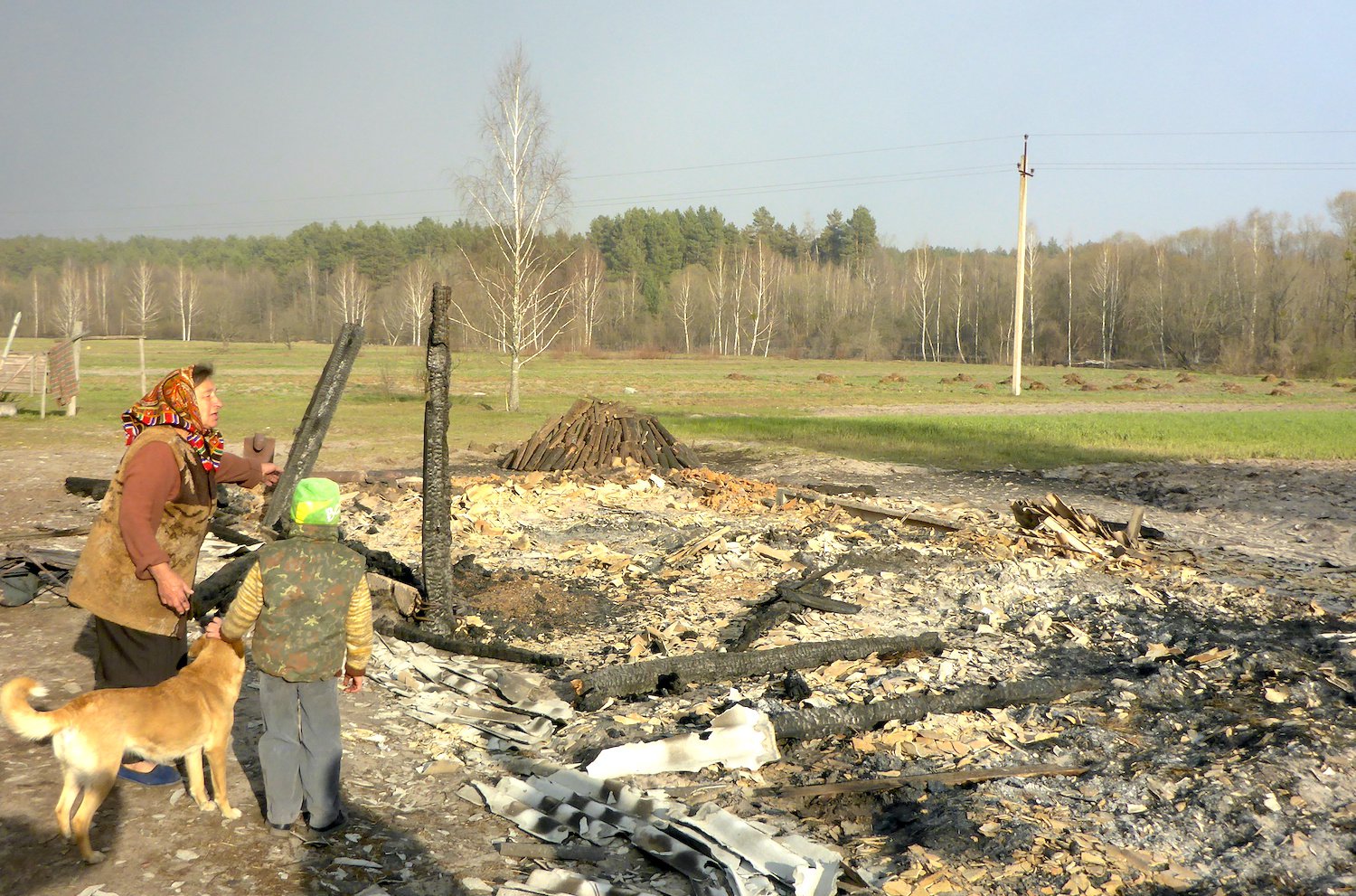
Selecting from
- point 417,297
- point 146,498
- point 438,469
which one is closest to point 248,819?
point 146,498

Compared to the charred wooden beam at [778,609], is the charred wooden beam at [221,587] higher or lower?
higher

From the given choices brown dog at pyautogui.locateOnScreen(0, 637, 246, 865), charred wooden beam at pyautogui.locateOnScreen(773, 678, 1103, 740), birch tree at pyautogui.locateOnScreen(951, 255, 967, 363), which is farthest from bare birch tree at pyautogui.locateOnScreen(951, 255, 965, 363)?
brown dog at pyautogui.locateOnScreen(0, 637, 246, 865)

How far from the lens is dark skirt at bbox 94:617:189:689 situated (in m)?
4.45

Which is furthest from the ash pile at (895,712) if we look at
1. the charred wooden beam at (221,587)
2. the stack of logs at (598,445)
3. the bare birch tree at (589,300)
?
the bare birch tree at (589,300)

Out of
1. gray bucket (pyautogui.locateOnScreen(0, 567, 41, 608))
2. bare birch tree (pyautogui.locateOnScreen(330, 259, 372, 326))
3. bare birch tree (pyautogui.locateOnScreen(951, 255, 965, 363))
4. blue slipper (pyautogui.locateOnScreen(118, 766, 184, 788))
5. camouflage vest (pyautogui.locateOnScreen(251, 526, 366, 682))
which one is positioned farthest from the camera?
bare birch tree (pyautogui.locateOnScreen(951, 255, 965, 363))

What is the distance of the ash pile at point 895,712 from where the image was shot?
4.27m

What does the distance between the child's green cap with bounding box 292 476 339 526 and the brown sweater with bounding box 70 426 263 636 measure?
674 mm

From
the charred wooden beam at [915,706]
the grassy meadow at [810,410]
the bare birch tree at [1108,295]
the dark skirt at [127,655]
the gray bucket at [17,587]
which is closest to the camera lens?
the dark skirt at [127,655]

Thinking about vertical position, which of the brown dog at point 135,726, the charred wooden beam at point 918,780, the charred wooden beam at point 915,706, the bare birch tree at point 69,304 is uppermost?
the bare birch tree at point 69,304

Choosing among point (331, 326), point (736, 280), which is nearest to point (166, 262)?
point (331, 326)

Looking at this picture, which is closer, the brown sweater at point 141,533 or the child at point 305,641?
the child at point 305,641

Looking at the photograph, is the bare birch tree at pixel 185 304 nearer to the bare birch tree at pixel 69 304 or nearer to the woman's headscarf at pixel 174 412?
the bare birch tree at pixel 69 304

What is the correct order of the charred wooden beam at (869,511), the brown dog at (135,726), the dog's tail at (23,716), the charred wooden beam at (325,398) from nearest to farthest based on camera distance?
1. the dog's tail at (23,716)
2. the brown dog at (135,726)
3. the charred wooden beam at (325,398)
4. the charred wooden beam at (869,511)

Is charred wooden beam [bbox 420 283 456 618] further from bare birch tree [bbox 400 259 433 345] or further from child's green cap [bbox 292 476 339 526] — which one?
bare birch tree [bbox 400 259 433 345]
